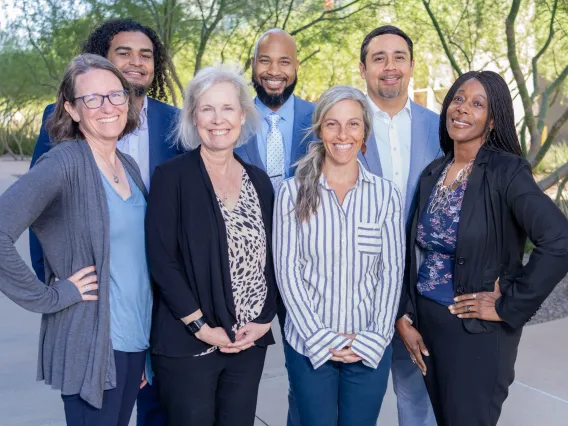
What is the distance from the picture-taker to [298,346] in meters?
2.94

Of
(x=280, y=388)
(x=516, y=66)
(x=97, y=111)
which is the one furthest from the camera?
(x=516, y=66)

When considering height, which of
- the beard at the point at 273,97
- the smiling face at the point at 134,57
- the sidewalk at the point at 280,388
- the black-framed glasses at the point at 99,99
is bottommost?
the sidewalk at the point at 280,388

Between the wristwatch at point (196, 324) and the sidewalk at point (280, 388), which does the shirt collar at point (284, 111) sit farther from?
the sidewalk at point (280, 388)

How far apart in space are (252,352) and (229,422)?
1.03 ft

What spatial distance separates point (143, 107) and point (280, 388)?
235 centimetres

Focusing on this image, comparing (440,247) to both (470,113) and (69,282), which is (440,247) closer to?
(470,113)

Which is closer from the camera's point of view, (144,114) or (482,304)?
(482,304)

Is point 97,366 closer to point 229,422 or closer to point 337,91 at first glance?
point 229,422

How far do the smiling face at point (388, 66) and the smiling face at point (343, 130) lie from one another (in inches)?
29.1

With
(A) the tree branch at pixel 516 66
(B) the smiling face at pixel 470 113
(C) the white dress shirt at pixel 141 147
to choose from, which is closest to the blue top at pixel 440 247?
(B) the smiling face at pixel 470 113

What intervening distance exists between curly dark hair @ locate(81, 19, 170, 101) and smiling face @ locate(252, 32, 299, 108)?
1.85 ft

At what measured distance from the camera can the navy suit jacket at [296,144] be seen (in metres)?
3.65

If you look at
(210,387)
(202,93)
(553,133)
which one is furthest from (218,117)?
(553,133)

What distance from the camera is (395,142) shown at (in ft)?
12.0
